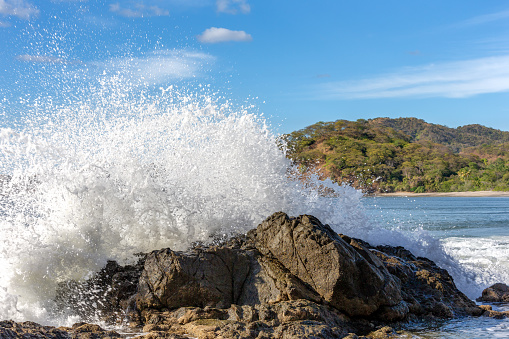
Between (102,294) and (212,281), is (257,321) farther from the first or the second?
(102,294)

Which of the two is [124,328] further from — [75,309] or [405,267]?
[405,267]

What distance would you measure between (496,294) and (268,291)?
4389 mm

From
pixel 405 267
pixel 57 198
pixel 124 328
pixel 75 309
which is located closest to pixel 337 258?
pixel 405 267

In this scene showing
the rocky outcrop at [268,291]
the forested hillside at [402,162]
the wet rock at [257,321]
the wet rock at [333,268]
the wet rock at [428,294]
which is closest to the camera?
the wet rock at [257,321]

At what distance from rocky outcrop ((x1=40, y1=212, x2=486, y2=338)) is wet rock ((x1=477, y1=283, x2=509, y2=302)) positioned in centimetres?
141

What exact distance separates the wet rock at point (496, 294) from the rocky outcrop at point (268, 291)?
1.41 meters

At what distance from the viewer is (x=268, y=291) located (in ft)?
18.9

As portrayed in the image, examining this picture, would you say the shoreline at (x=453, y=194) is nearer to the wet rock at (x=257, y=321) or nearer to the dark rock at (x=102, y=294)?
the dark rock at (x=102, y=294)

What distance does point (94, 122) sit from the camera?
29.4ft

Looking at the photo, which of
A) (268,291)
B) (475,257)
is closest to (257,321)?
(268,291)

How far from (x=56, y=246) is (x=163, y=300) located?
2.05m

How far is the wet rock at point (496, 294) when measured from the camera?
25.3ft

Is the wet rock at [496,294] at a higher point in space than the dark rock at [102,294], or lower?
lower

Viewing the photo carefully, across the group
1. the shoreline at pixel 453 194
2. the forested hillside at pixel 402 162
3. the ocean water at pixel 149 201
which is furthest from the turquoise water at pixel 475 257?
the shoreline at pixel 453 194
